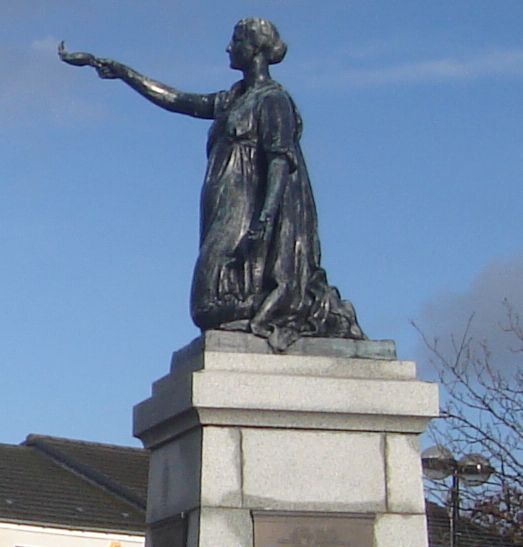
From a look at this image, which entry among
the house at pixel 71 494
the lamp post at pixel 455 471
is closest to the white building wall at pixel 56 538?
the house at pixel 71 494

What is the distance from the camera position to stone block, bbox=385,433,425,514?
9156 millimetres

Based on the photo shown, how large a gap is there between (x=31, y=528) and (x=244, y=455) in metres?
26.2

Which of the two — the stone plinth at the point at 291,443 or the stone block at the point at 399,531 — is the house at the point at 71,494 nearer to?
the stone plinth at the point at 291,443

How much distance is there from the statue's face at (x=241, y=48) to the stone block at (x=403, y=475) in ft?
9.09

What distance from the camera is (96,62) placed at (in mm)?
10594

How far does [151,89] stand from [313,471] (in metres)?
3.03

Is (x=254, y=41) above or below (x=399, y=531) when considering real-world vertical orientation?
above

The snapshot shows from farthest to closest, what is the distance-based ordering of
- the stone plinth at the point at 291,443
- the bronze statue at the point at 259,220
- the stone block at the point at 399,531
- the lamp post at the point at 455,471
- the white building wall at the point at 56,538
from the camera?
the white building wall at the point at 56,538, the lamp post at the point at 455,471, the bronze statue at the point at 259,220, the stone block at the point at 399,531, the stone plinth at the point at 291,443

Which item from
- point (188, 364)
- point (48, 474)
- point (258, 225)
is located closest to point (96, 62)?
Answer: point (258, 225)

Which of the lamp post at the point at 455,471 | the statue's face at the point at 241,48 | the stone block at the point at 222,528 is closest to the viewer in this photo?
the stone block at the point at 222,528

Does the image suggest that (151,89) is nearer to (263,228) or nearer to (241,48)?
(241,48)

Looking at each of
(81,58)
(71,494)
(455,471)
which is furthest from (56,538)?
(81,58)

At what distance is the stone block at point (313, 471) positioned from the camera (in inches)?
352

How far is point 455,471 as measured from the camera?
16.1 m
